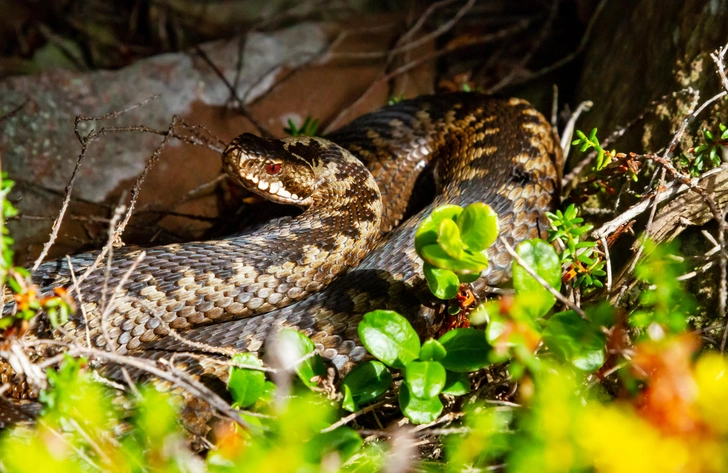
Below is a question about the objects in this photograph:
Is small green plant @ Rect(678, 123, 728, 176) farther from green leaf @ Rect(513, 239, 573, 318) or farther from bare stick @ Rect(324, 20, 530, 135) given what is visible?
bare stick @ Rect(324, 20, 530, 135)

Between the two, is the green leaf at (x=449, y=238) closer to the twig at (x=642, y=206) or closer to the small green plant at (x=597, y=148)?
the twig at (x=642, y=206)

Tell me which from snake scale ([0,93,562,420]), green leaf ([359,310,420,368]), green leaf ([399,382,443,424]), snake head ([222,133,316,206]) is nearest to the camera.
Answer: green leaf ([399,382,443,424])

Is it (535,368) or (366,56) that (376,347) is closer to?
(535,368)

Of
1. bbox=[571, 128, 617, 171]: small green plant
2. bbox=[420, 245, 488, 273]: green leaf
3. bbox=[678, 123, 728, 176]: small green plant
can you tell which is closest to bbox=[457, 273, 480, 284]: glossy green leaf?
bbox=[420, 245, 488, 273]: green leaf

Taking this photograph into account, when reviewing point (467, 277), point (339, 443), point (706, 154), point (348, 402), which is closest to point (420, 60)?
point (706, 154)

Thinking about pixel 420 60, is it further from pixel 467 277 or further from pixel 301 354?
pixel 301 354

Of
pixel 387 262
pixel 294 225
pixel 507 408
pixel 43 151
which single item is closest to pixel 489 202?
pixel 387 262
